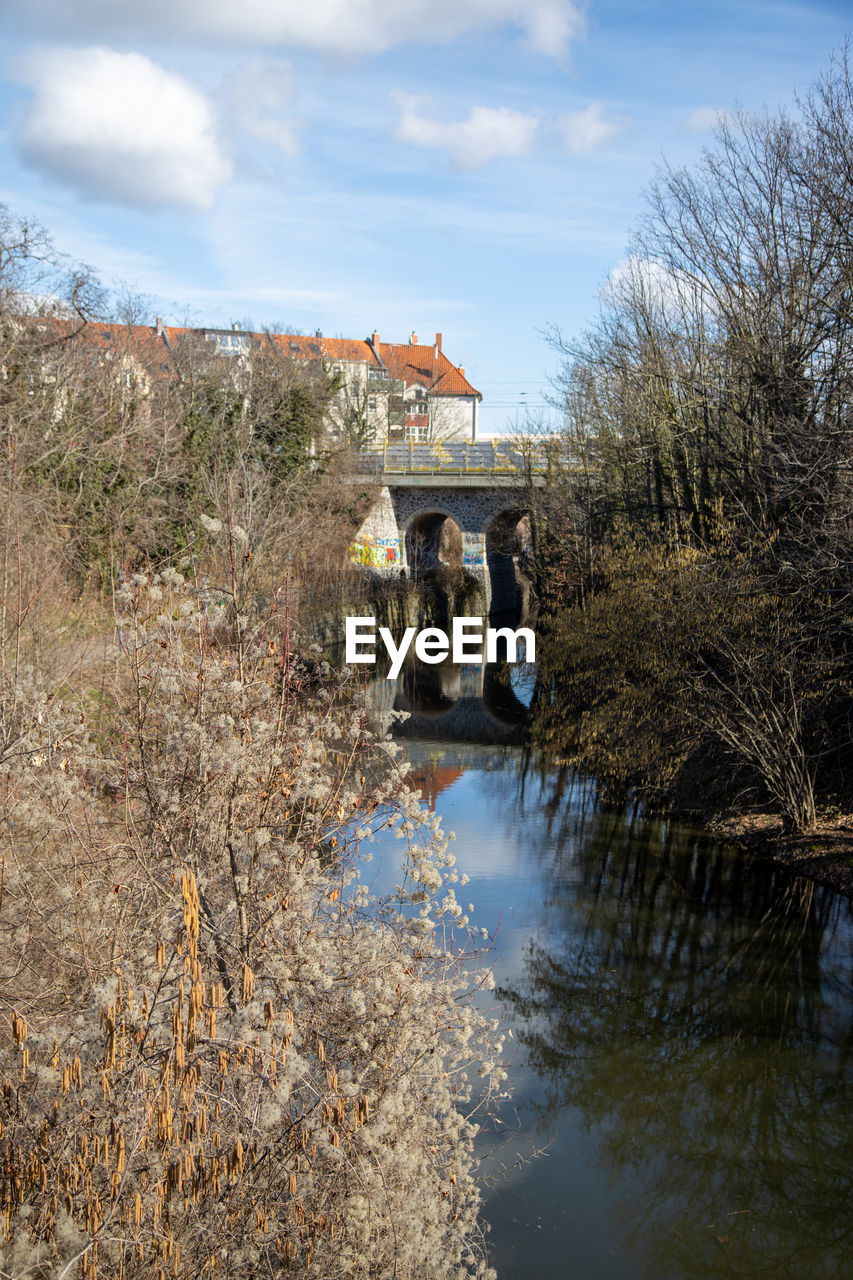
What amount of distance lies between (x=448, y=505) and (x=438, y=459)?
1598 mm

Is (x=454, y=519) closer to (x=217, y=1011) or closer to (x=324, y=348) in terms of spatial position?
(x=324, y=348)

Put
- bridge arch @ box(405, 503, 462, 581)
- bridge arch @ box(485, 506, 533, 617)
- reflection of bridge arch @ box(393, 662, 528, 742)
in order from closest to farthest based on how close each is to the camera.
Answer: reflection of bridge arch @ box(393, 662, 528, 742)
bridge arch @ box(485, 506, 533, 617)
bridge arch @ box(405, 503, 462, 581)

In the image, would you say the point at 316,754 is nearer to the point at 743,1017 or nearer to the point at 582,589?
the point at 743,1017

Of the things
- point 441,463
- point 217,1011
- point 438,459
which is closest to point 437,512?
point 441,463

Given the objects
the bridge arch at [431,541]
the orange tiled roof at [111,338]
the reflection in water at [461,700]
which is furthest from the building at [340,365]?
the reflection in water at [461,700]

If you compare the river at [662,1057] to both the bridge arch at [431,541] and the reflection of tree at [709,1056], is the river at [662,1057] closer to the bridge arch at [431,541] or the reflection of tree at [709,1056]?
the reflection of tree at [709,1056]

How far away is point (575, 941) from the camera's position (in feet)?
30.4

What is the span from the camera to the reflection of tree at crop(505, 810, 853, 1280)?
5.72 meters

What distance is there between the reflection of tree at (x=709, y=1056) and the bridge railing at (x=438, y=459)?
2584 cm

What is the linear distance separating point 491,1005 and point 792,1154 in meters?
2.24

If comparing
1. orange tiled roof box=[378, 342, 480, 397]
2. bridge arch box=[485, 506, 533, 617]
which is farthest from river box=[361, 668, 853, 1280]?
orange tiled roof box=[378, 342, 480, 397]

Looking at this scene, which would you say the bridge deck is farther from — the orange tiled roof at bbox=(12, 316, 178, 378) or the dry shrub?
the dry shrub

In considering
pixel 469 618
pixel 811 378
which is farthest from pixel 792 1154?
pixel 469 618

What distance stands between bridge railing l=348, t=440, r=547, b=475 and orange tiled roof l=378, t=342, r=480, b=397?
28.2 meters
